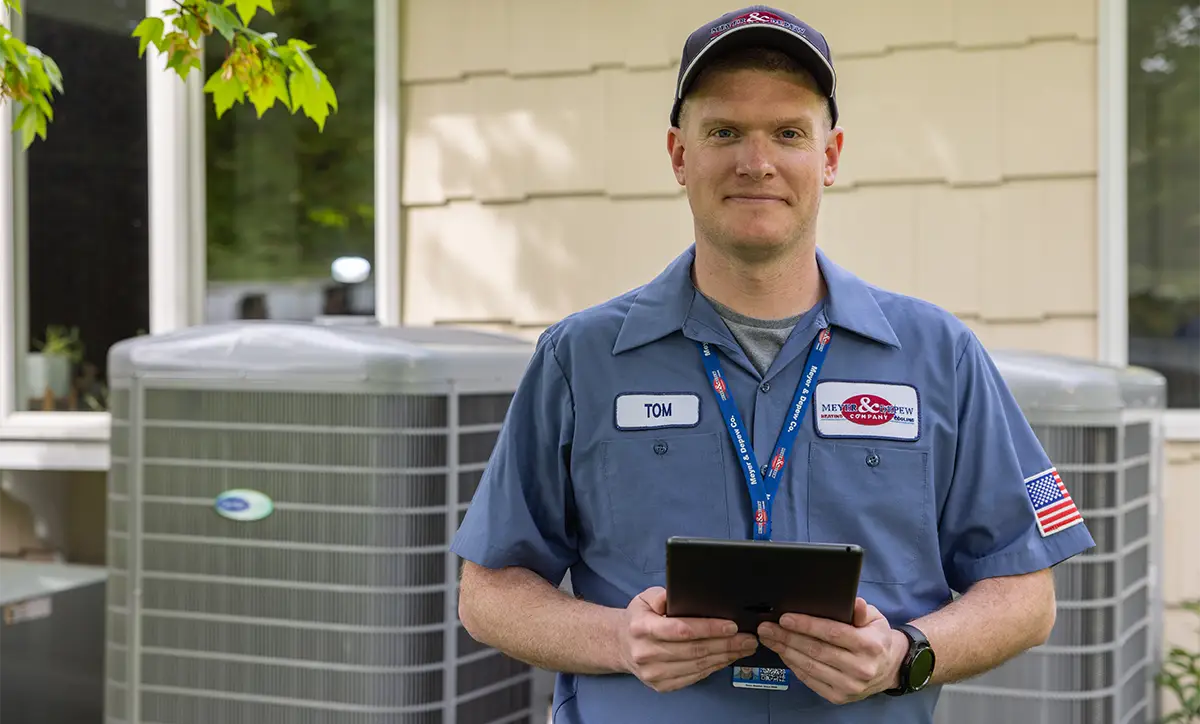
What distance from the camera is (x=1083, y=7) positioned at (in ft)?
12.4

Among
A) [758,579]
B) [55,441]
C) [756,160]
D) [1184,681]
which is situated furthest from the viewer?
[55,441]

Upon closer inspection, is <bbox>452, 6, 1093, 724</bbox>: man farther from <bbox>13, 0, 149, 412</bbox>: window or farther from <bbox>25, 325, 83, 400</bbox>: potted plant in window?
<bbox>25, 325, 83, 400</bbox>: potted plant in window

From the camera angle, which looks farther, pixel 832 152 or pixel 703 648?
pixel 832 152

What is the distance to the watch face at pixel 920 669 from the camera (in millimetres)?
1574

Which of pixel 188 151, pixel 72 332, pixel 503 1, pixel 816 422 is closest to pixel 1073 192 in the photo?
pixel 503 1

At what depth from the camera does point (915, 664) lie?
1.58m

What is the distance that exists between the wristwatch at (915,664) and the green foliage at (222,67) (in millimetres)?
1691

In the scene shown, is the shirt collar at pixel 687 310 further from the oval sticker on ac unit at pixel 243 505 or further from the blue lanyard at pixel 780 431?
the oval sticker on ac unit at pixel 243 505

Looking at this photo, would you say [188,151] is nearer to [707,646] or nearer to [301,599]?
[301,599]

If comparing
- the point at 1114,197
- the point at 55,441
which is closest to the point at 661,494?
the point at 1114,197

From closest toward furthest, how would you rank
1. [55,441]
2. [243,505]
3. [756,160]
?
[756,160] < [243,505] < [55,441]

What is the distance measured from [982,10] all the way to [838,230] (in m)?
0.83

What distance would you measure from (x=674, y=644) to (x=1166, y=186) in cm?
303

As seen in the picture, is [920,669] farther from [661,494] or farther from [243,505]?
[243,505]
